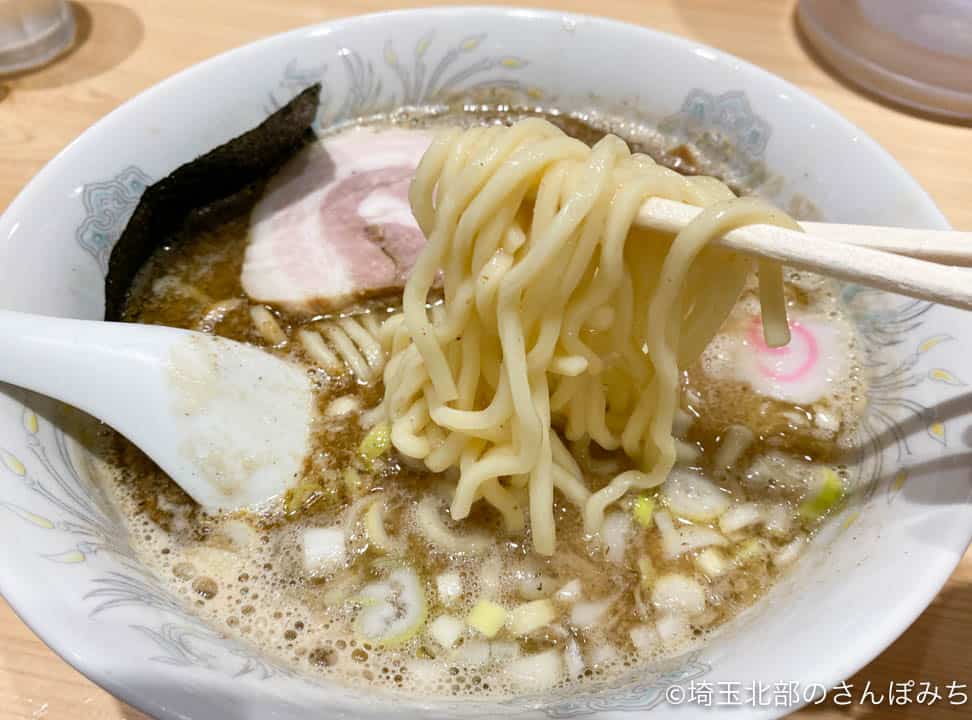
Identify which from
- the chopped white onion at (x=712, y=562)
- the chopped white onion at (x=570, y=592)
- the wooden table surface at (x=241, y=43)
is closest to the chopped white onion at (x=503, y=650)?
the chopped white onion at (x=570, y=592)

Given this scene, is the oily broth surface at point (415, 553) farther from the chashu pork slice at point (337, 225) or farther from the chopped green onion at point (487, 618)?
the chashu pork slice at point (337, 225)

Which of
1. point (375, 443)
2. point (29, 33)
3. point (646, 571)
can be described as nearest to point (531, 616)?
point (646, 571)

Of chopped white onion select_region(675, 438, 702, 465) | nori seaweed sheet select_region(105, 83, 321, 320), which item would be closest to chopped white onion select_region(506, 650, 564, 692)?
chopped white onion select_region(675, 438, 702, 465)

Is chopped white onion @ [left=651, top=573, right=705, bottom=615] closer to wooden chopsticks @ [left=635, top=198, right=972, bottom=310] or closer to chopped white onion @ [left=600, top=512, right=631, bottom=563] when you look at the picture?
chopped white onion @ [left=600, top=512, right=631, bottom=563]

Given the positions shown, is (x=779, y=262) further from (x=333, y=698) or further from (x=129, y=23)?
(x=129, y=23)

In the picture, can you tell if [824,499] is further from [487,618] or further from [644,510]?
[487,618]

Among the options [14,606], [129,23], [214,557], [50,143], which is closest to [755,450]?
[214,557]
